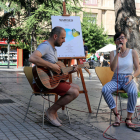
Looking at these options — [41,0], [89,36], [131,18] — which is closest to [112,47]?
[89,36]

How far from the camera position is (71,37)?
18.6 feet

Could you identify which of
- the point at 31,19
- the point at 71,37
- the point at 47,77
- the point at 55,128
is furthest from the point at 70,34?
the point at 31,19

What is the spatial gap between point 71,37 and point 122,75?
1.49 meters

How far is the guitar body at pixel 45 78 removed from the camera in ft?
13.6

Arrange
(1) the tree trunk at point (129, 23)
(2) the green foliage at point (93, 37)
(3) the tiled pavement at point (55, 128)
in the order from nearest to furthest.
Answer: (3) the tiled pavement at point (55, 128) < (1) the tree trunk at point (129, 23) < (2) the green foliage at point (93, 37)

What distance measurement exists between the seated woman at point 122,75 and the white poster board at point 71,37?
3.36 feet

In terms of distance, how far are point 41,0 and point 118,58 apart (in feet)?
23.8

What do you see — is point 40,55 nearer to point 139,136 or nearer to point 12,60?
point 139,136

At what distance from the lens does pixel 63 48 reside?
557cm

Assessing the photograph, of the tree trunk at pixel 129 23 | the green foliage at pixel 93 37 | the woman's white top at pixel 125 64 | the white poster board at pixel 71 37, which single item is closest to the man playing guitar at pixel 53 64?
the woman's white top at pixel 125 64

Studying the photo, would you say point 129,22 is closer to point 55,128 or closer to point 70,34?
point 70,34

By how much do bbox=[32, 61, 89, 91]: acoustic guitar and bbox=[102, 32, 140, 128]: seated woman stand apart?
759mm

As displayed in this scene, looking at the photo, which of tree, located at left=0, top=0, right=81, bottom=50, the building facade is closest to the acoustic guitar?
tree, located at left=0, top=0, right=81, bottom=50

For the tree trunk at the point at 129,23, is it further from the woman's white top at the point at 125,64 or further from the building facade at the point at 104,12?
the building facade at the point at 104,12
